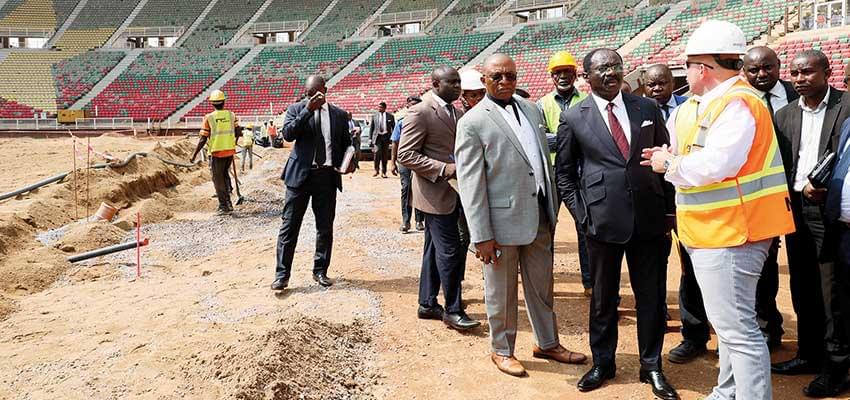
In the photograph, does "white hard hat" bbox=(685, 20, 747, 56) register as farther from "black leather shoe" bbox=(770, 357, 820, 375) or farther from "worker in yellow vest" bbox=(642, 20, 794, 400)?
"black leather shoe" bbox=(770, 357, 820, 375)

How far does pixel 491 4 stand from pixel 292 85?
13020 millimetres

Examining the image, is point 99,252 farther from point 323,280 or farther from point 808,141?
point 808,141

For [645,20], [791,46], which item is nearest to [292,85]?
[645,20]

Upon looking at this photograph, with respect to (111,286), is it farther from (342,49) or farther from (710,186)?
(342,49)

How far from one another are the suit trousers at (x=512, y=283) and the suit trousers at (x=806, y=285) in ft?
4.81

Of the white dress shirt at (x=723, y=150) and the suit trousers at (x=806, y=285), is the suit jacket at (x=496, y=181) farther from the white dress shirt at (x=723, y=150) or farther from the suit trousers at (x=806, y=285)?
the suit trousers at (x=806, y=285)

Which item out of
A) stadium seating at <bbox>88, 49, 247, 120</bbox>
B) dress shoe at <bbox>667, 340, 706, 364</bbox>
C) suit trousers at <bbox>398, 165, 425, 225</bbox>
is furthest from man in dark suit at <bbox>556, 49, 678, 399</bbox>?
stadium seating at <bbox>88, 49, 247, 120</bbox>

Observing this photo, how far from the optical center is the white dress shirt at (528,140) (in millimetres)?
3924

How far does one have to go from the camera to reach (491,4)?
131 feet

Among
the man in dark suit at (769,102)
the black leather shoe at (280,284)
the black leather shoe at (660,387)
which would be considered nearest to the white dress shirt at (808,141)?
the man in dark suit at (769,102)

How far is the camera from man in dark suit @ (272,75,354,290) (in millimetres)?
5844

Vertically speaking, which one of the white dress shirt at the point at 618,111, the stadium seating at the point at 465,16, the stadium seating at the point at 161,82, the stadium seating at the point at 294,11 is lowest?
the white dress shirt at the point at 618,111

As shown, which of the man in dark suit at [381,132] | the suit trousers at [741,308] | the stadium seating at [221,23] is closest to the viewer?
the suit trousers at [741,308]

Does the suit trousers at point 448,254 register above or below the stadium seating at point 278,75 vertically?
below
